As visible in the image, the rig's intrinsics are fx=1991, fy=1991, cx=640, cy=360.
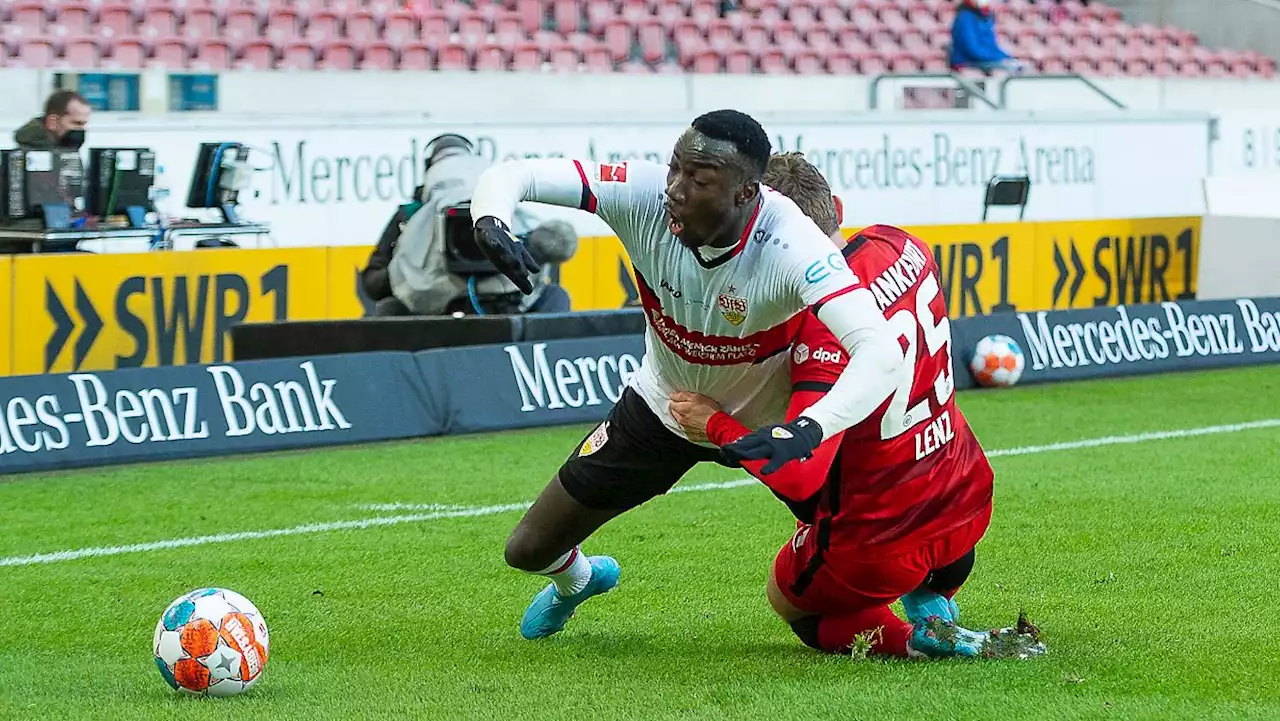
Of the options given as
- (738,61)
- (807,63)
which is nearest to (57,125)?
(738,61)

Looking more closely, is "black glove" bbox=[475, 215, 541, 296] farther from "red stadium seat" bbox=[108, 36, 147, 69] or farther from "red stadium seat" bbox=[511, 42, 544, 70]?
"red stadium seat" bbox=[511, 42, 544, 70]

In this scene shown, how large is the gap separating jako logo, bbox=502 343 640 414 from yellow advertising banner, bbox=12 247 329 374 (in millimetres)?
1914

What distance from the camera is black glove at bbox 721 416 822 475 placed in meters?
4.61

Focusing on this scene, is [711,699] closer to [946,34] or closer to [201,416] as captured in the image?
[201,416]

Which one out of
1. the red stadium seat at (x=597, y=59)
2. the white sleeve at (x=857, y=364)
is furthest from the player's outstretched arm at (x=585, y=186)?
the red stadium seat at (x=597, y=59)

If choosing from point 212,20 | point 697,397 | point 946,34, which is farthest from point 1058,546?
point 946,34

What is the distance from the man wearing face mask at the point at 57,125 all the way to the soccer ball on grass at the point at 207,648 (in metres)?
8.60

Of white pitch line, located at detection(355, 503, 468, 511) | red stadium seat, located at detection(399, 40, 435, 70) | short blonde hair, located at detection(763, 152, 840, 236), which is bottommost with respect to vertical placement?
white pitch line, located at detection(355, 503, 468, 511)

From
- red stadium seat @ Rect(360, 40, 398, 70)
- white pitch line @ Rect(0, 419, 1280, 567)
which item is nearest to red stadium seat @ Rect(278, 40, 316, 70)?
red stadium seat @ Rect(360, 40, 398, 70)

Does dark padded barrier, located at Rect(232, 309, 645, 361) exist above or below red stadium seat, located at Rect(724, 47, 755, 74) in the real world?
below

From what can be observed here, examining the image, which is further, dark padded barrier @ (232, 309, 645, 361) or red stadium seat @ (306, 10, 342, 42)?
red stadium seat @ (306, 10, 342, 42)

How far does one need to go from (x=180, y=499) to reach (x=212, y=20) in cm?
1030

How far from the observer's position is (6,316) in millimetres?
11953

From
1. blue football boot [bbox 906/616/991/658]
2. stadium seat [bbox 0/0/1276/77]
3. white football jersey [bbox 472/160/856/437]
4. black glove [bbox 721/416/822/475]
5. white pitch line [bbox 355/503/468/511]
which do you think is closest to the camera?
black glove [bbox 721/416/822/475]
